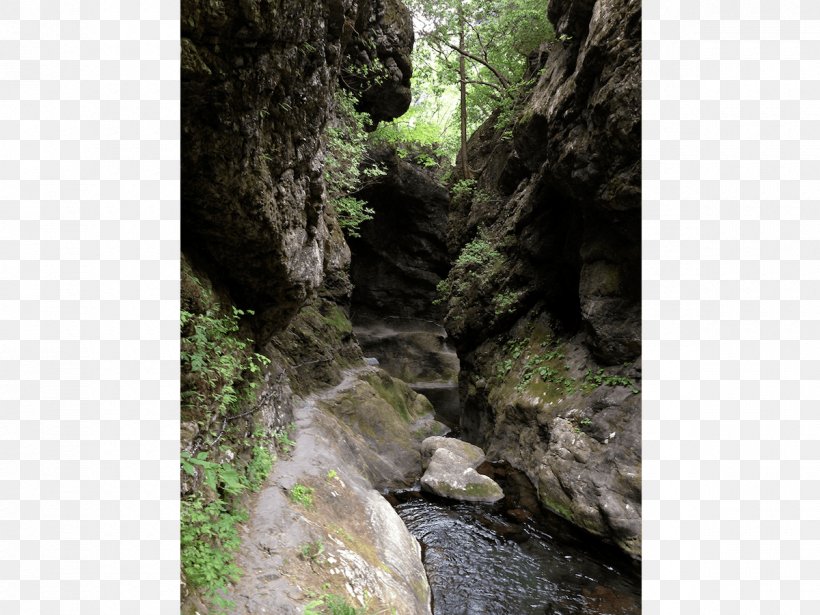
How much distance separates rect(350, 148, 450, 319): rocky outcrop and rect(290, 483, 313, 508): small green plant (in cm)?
2309

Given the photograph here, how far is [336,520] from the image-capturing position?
5906 mm

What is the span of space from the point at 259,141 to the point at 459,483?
845cm

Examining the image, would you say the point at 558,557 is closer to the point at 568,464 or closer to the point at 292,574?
the point at 568,464

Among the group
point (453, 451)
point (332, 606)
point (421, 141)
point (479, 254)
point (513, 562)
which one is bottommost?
point (513, 562)

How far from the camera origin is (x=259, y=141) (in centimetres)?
563

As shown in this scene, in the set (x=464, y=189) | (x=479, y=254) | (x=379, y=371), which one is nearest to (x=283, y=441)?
(x=379, y=371)

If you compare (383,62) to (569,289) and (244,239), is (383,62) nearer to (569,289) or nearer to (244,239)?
(569,289)

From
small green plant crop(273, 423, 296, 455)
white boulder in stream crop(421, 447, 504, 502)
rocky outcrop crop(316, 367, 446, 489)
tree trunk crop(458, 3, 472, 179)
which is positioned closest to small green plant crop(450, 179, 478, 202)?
tree trunk crop(458, 3, 472, 179)

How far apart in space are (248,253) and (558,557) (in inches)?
296

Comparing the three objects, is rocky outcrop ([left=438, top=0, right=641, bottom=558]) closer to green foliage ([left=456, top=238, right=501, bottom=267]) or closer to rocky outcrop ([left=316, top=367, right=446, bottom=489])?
green foliage ([left=456, top=238, right=501, bottom=267])

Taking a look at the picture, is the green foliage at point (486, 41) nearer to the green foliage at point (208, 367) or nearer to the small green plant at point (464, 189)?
the small green plant at point (464, 189)

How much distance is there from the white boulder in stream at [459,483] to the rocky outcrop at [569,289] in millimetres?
1110

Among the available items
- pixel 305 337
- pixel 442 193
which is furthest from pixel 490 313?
pixel 442 193

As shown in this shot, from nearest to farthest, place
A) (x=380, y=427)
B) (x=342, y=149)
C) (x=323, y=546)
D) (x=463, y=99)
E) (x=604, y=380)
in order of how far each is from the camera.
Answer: (x=323, y=546), (x=604, y=380), (x=342, y=149), (x=380, y=427), (x=463, y=99)
